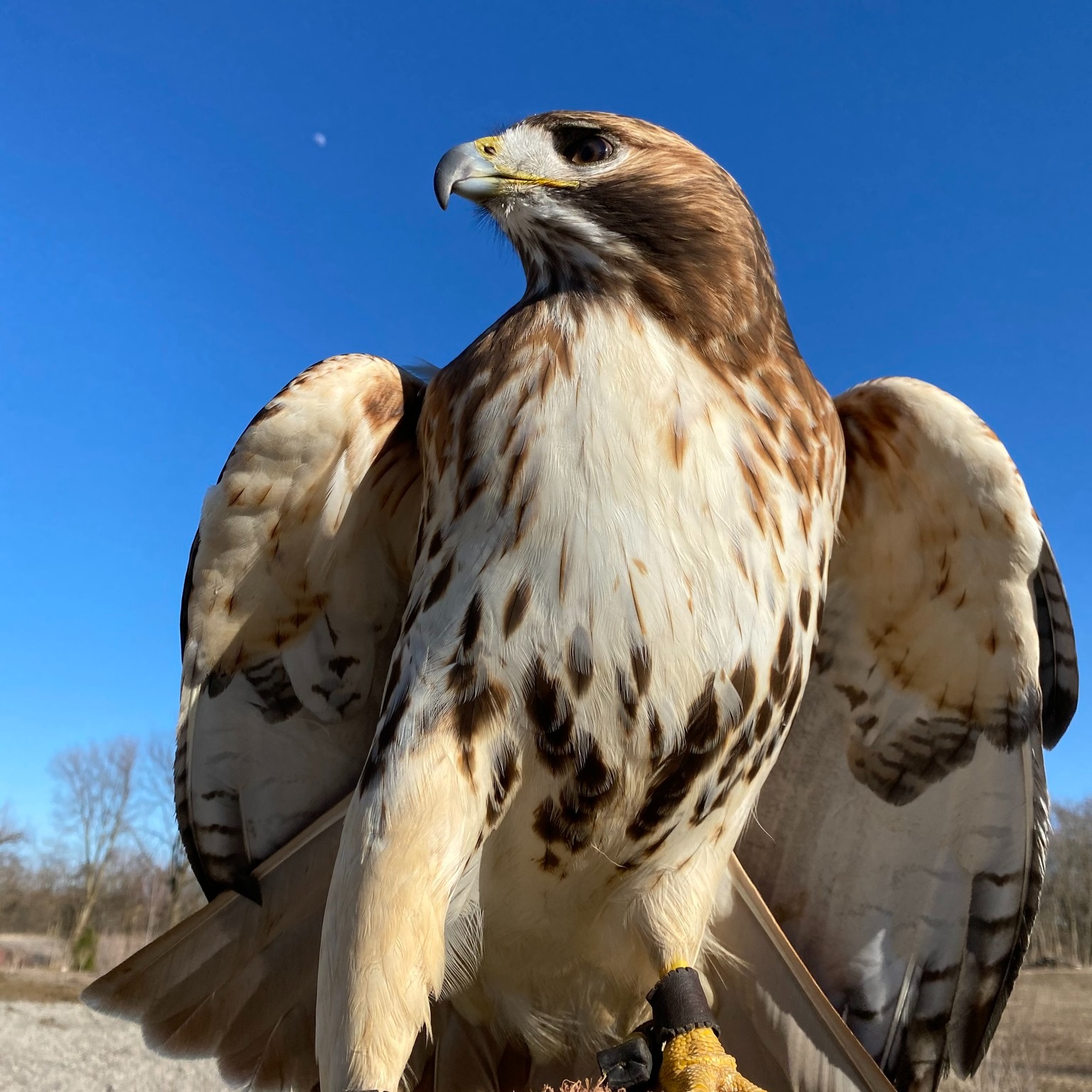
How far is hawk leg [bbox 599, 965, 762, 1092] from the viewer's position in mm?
2346

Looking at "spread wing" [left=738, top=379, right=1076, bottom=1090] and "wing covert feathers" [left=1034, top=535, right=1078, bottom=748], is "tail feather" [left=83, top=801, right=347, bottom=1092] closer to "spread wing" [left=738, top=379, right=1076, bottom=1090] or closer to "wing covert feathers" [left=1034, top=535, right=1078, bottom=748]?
"spread wing" [left=738, top=379, right=1076, bottom=1090]

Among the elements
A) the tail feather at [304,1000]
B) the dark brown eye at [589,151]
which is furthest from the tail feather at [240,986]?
the dark brown eye at [589,151]

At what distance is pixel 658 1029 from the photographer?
2514 mm

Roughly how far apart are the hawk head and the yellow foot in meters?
1.92

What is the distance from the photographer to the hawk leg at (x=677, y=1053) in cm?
235

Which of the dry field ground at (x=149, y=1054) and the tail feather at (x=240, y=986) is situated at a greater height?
the tail feather at (x=240, y=986)

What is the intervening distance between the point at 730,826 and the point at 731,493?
Result: 102cm

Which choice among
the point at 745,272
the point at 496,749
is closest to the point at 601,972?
the point at 496,749

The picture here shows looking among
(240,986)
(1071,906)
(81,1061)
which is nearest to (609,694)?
(240,986)

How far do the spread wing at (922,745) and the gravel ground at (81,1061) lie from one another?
10656 millimetres

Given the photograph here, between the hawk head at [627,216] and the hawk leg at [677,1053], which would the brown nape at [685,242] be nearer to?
the hawk head at [627,216]

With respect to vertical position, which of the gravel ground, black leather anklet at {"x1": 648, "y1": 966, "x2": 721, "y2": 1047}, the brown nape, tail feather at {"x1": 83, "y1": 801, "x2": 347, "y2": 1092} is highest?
the brown nape

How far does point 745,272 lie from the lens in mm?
2742

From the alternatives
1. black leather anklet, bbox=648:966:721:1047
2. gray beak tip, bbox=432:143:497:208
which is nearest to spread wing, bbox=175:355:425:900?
gray beak tip, bbox=432:143:497:208
